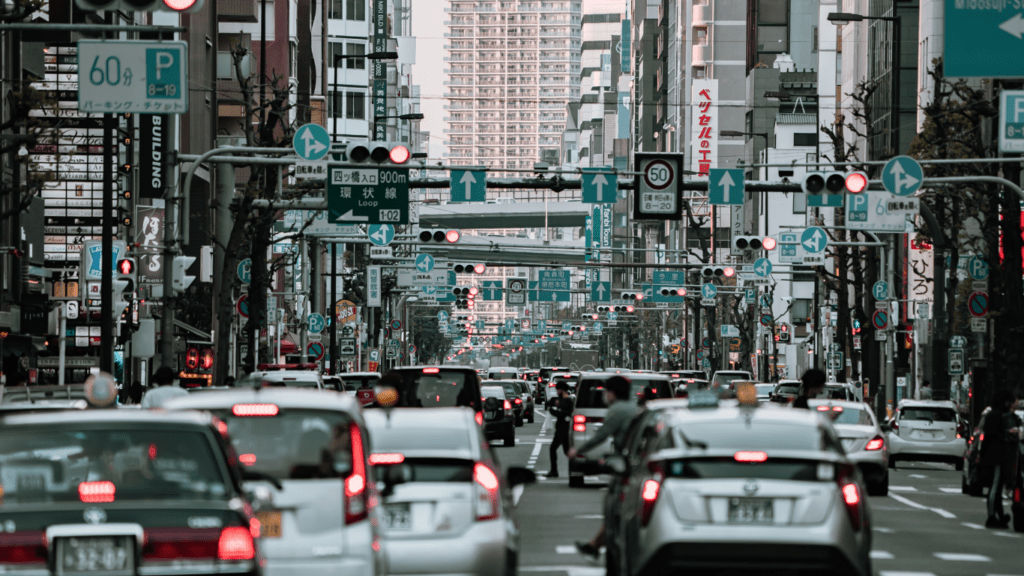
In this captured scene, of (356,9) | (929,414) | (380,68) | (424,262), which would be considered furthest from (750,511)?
(380,68)

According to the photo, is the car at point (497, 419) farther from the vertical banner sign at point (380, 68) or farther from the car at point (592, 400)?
the vertical banner sign at point (380, 68)

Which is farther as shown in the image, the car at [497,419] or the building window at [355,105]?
the building window at [355,105]

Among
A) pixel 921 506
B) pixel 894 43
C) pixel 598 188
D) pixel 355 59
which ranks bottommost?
pixel 921 506

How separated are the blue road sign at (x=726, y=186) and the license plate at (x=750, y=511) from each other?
29.6 m

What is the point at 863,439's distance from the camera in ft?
83.9

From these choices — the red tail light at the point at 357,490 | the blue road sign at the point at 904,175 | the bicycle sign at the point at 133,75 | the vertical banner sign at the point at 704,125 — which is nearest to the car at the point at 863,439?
the blue road sign at the point at 904,175

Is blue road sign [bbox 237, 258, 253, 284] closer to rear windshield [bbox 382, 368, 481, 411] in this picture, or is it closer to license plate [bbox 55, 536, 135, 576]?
rear windshield [bbox 382, 368, 481, 411]

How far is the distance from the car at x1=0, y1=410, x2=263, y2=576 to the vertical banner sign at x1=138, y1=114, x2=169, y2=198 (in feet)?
123

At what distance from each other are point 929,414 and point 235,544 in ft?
93.6

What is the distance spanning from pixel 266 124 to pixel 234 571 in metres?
32.5

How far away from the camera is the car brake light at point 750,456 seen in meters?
11.3

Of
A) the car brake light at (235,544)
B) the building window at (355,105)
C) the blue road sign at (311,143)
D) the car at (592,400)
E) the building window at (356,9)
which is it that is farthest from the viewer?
the building window at (356,9)

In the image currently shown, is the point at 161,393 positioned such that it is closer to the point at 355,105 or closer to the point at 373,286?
the point at 373,286

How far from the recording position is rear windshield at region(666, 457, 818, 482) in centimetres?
1128
